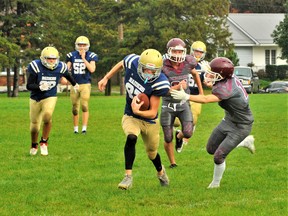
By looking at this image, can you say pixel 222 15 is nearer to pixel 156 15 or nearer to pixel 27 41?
pixel 156 15

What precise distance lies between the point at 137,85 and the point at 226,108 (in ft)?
3.75

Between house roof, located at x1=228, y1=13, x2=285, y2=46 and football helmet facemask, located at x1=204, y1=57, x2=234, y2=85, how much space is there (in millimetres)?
53477

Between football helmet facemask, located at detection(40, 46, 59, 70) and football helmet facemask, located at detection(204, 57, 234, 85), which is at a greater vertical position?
football helmet facemask, located at detection(40, 46, 59, 70)

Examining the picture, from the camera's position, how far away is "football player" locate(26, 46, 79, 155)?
37.6ft

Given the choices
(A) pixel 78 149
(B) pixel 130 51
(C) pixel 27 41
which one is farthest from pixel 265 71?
(A) pixel 78 149

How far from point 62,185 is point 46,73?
3.32 metres

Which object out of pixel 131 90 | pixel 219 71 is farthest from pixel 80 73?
pixel 219 71

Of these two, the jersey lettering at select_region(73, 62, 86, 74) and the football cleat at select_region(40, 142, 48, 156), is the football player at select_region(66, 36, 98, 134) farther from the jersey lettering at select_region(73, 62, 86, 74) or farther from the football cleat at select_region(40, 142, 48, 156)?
the football cleat at select_region(40, 142, 48, 156)

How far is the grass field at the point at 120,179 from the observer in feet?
23.9

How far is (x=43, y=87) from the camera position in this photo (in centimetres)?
1149

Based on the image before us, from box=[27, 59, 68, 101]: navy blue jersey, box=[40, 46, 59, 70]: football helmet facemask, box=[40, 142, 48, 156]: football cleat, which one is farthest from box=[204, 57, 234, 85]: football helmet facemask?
box=[40, 142, 48, 156]: football cleat

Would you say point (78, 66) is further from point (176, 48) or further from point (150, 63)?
point (150, 63)

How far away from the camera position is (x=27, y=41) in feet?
137

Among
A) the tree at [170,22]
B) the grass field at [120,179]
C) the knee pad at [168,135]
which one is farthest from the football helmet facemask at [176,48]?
the tree at [170,22]
